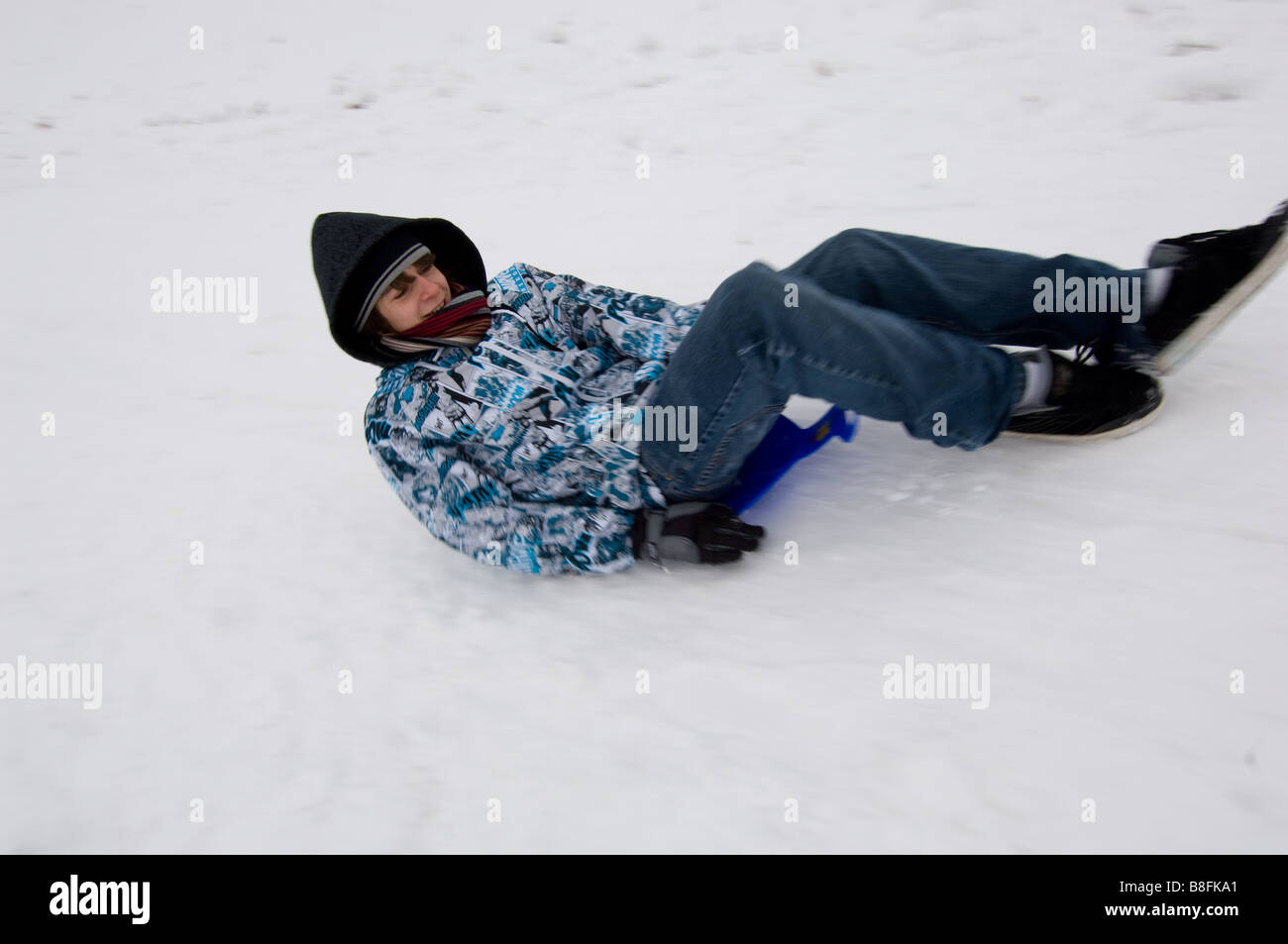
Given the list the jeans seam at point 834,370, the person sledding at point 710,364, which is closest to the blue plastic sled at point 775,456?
the person sledding at point 710,364

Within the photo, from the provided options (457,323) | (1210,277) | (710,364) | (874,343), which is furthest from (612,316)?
(1210,277)

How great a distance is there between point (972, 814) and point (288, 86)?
203 inches

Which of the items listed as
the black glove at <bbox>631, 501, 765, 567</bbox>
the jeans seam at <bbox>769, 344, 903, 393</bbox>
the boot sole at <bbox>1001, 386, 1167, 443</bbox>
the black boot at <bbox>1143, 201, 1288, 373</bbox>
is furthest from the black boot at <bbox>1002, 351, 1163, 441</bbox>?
the black glove at <bbox>631, 501, 765, 567</bbox>

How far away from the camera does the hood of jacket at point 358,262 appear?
191 centimetres

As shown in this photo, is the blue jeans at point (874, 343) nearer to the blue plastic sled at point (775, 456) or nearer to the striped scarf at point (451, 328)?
the blue plastic sled at point (775, 456)

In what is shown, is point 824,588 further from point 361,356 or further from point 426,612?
point 361,356

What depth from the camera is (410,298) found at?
1.97 m

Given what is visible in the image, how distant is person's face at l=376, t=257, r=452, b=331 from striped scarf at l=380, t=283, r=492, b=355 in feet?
0.05

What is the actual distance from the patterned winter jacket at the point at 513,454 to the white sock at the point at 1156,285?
944mm

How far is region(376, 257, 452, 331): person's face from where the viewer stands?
6.42 feet

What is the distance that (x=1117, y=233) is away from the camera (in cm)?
275

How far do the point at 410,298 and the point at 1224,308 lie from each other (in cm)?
155

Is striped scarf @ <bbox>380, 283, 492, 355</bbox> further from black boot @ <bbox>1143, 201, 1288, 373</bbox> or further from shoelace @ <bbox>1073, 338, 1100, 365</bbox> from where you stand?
black boot @ <bbox>1143, 201, 1288, 373</bbox>

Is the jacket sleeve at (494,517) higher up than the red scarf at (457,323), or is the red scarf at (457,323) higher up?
the red scarf at (457,323)
